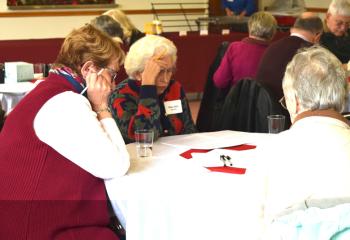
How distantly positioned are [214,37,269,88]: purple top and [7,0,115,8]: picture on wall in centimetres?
581

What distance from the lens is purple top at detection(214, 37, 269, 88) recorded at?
475cm

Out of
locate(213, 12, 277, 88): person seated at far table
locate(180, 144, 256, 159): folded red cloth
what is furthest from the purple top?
locate(180, 144, 256, 159): folded red cloth

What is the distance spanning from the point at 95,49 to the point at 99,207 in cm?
58

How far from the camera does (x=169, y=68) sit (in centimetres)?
295

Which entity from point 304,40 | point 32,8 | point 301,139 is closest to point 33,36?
point 32,8

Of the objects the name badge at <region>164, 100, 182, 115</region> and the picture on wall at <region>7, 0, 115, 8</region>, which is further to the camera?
the picture on wall at <region>7, 0, 115, 8</region>

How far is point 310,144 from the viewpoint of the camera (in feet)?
5.51

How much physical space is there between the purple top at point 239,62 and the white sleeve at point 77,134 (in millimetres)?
2823

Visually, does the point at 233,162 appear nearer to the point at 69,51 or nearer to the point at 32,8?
the point at 69,51

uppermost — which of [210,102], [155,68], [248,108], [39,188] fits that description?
[155,68]

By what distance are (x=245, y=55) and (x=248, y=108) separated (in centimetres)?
139

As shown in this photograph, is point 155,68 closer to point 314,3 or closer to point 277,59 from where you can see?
point 277,59

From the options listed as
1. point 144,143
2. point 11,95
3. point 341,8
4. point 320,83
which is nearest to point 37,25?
point 11,95

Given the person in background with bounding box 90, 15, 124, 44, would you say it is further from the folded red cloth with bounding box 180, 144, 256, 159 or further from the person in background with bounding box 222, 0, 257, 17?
the person in background with bounding box 222, 0, 257, 17
